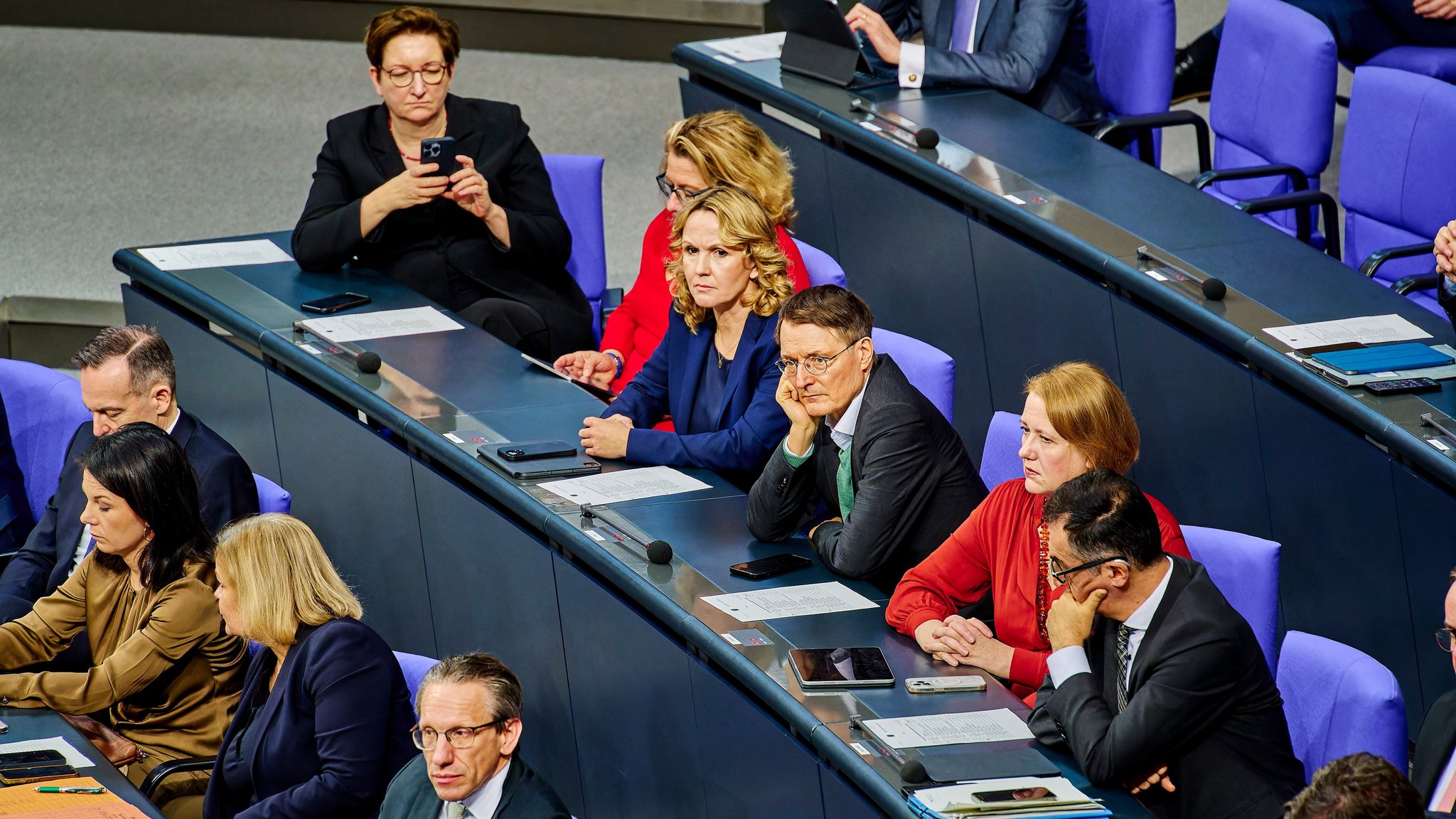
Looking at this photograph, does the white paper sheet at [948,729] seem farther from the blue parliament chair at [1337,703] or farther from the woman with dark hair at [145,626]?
the woman with dark hair at [145,626]

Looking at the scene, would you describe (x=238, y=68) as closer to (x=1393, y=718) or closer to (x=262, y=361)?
(x=262, y=361)

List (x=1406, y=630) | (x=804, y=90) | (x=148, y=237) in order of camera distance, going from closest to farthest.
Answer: (x=1406, y=630) → (x=804, y=90) → (x=148, y=237)

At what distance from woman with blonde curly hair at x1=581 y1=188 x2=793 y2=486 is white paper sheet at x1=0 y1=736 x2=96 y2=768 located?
1.16m

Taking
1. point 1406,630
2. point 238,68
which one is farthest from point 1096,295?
point 238,68

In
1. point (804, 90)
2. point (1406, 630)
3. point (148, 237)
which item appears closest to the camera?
point (1406, 630)

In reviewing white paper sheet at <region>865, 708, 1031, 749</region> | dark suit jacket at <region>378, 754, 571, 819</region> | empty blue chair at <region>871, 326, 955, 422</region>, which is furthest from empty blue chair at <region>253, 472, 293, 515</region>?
white paper sheet at <region>865, 708, 1031, 749</region>

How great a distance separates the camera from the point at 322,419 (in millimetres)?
4238

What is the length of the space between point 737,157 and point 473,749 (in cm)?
173

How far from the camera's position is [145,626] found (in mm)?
3590

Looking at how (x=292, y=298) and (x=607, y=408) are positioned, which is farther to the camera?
(x=292, y=298)

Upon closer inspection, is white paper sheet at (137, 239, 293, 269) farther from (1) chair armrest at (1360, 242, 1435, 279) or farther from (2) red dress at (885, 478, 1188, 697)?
(1) chair armrest at (1360, 242, 1435, 279)

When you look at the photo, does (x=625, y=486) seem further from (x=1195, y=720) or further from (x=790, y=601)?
(x=1195, y=720)

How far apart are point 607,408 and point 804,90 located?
1.51 meters

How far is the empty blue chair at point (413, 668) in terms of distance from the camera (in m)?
3.30
